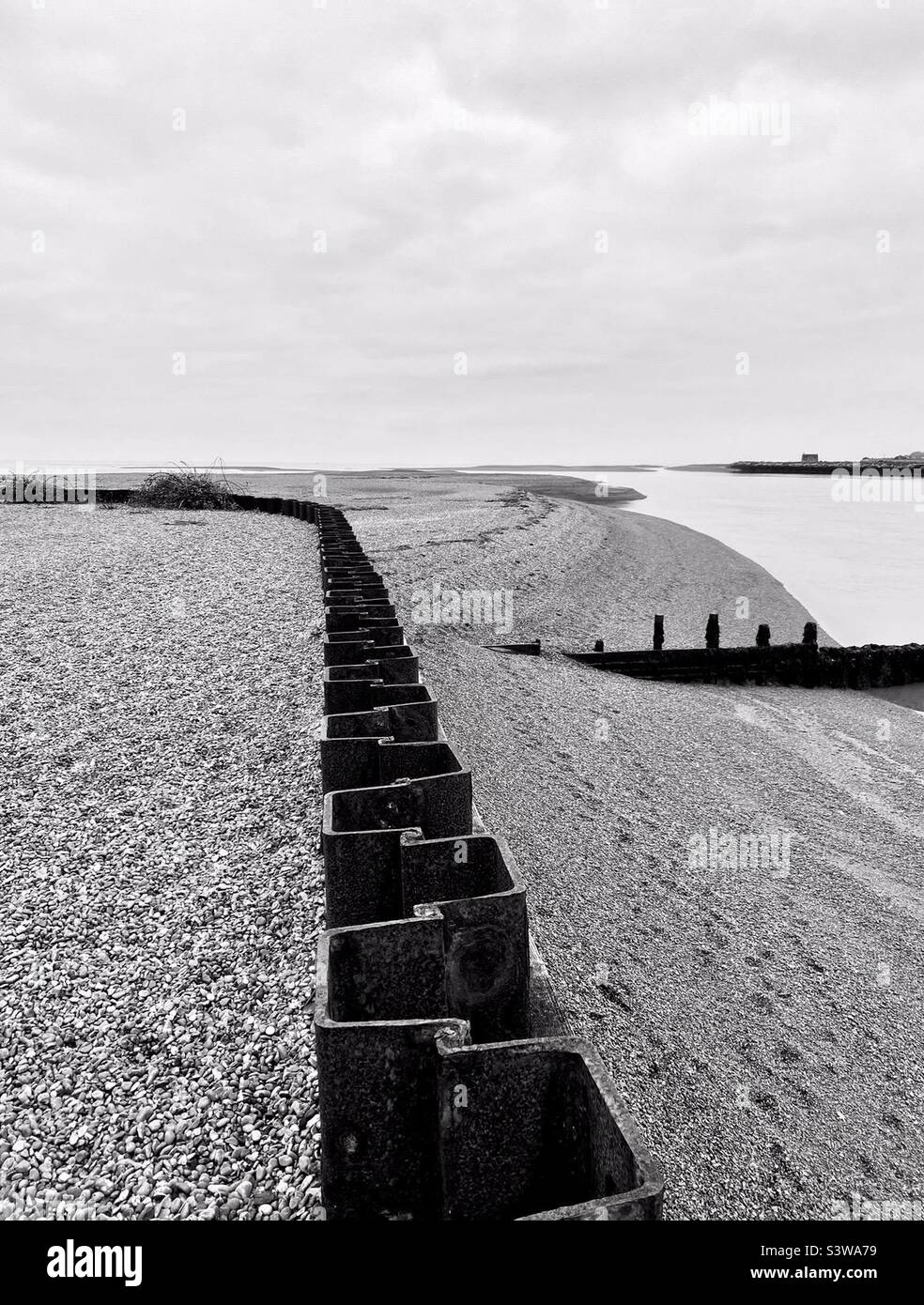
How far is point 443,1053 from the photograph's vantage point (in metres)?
2.72

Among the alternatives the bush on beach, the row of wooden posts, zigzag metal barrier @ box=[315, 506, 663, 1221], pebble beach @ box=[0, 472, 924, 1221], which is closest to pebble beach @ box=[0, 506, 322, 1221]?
pebble beach @ box=[0, 472, 924, 1221]

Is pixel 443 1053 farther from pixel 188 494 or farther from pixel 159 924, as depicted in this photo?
pixel 188 494

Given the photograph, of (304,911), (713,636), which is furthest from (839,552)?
(304,911)

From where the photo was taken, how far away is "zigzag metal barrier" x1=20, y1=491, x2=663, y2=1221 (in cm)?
270

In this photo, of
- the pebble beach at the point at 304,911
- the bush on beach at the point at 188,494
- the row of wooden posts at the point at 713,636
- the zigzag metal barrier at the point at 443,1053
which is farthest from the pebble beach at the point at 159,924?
the bush on beach at the point at 188,494

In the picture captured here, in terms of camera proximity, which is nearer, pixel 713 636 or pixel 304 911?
pixel 304 911

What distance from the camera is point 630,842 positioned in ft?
26.2

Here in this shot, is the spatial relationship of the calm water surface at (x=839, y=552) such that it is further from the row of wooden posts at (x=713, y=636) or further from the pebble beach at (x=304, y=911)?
the pebble beach at (x=304, y=911)

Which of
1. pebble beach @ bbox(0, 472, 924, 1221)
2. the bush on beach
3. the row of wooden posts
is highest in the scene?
the bush on beach

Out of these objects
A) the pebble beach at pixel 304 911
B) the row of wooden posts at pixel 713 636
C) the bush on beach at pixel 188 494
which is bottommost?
the pebble beach at pixel 304 911

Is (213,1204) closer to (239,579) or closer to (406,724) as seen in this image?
(406,724)

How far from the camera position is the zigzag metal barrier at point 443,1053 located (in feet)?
8.86

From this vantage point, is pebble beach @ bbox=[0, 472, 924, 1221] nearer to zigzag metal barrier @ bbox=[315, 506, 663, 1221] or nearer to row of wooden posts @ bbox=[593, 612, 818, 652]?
zigzag metal barrier @ bbox=[315, 506, 663, 1221]
